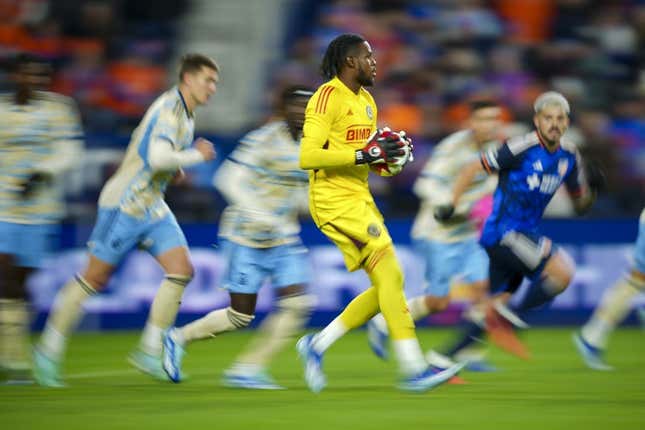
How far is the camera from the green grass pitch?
703 cm

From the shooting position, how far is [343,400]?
26.6ft

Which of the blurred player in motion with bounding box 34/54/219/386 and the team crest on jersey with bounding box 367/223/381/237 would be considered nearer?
the team crest on jersey with bounding box 367/223/381/237

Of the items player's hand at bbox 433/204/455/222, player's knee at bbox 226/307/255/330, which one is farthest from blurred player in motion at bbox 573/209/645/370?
player's knee at bbox 226/307/255/330

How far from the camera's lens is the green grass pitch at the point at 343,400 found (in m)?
7.03

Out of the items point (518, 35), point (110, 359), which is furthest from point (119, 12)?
point (110, 359)

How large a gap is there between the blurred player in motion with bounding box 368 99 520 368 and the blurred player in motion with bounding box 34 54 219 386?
244cm

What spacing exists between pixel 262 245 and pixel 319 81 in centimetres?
722

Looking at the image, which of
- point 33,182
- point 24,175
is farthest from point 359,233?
point 24,175

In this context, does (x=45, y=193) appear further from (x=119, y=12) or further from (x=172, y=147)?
(x=119, y=12)

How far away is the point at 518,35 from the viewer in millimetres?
17203

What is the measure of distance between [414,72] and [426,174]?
5.32 meters

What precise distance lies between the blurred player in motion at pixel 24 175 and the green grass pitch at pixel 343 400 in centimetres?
63

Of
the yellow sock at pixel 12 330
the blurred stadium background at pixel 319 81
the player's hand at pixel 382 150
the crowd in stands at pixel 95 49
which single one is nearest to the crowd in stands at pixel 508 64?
the blurred stadium background at pixel 319 81

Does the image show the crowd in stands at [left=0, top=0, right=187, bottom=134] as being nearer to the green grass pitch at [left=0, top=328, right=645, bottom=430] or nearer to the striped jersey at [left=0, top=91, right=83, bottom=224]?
the green grass pitch at [left=0, top=328, right=645, bottom=430]
